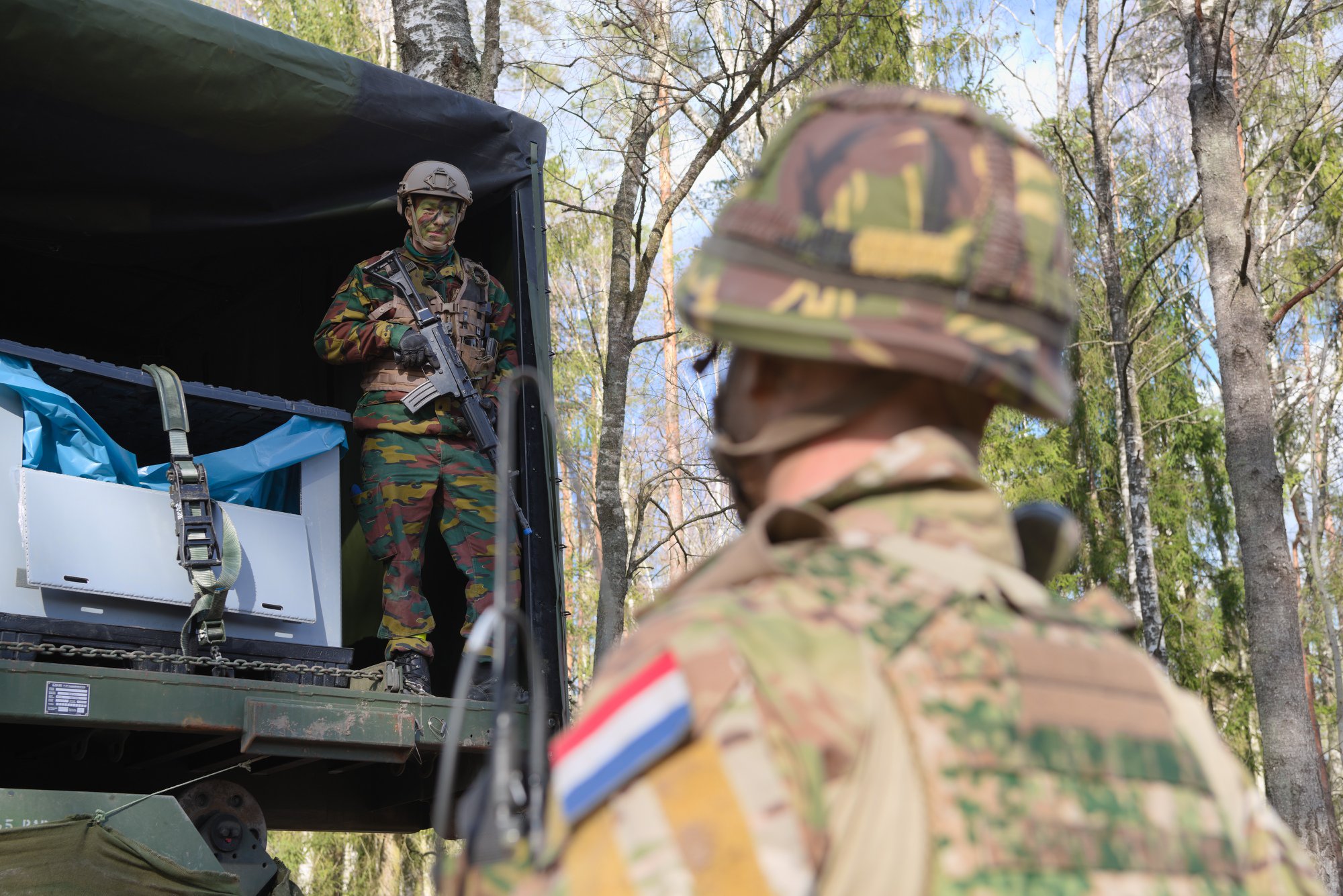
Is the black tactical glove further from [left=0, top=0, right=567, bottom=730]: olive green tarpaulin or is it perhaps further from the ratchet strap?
the ratchet strap

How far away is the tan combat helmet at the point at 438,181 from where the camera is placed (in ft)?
15.9

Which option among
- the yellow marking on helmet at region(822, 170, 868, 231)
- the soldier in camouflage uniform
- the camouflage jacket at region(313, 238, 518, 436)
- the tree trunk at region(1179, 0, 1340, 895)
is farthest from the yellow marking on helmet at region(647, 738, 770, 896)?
the tree trunk at region(1179, 0, 1340, 895)

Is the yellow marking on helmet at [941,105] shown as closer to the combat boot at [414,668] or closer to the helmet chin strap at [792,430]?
the helmet chin strap at [792,430]

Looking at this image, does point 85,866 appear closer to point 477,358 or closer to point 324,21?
point 477,358

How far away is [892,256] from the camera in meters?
1.11

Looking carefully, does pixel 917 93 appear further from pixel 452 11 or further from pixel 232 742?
pixel 452 11

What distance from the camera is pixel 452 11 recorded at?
6.29 m

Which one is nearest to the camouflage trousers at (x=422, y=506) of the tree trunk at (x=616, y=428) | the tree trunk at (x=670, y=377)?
the tree trunk at (x=616, y=428)

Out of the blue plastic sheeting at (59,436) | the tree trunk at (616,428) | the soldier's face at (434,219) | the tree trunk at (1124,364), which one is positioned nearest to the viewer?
the blue plastic sheeting at (59,436)

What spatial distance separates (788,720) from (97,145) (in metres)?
4.50

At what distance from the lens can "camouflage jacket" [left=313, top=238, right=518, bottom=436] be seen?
194 inches

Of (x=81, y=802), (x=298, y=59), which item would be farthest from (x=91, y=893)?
(x=298, y=59)

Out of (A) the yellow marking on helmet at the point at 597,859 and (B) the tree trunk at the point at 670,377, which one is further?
(B) the tree trunk at the point at 670,377

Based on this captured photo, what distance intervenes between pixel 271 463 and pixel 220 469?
148 millimetres
